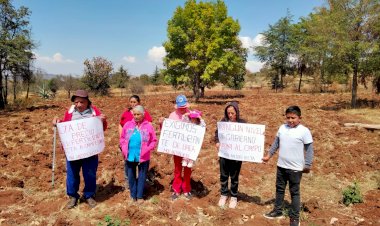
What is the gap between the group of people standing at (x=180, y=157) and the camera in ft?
14.4

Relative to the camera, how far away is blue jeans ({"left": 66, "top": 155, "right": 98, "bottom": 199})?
4.85 meters

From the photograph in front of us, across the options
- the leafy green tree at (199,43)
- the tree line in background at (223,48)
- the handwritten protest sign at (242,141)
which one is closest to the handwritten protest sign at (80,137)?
the handwritten protest sign at (242,141)

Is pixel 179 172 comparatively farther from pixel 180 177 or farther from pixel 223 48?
pixel 223 48

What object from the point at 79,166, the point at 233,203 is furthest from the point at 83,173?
the point at 233,203

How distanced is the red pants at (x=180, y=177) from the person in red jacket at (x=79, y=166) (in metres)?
1.35

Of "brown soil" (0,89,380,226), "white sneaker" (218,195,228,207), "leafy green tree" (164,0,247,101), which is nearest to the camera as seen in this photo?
"brown soil" (0,89,380,226)

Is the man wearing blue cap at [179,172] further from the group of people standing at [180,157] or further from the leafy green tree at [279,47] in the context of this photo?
the leafy green tree at [279,47]

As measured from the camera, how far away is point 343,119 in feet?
42.8

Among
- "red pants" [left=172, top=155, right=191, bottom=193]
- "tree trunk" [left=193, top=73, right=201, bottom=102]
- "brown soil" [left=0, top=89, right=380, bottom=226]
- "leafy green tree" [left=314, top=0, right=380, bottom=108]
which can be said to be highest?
"leafy green tree" [left=314, top=0, right=380, bottom=108]

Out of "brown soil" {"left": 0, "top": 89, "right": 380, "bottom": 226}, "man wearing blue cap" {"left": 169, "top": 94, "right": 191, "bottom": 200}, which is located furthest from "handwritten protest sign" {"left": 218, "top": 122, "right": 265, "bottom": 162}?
"brown soil" {"left": 0, "top": 89, "right": 380, "bottom": 226}

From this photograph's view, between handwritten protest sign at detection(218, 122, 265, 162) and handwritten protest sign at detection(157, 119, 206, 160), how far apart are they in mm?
387

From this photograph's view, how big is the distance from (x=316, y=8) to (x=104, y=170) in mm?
26426

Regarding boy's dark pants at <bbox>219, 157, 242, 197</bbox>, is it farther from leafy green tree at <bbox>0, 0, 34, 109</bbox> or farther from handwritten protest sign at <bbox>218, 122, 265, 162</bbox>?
leafy green tree at <bbox>0, 0, 34, 109</bbox>

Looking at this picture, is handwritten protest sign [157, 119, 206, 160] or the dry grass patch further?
the dry grass patch
